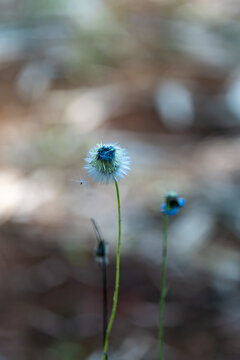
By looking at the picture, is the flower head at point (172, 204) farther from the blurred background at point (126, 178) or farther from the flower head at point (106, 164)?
the blurred background at point (126, 178)

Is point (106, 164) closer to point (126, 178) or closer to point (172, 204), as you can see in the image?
point (172, 204)

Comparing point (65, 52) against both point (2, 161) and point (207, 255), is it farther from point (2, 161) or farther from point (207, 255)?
point (207, 255)

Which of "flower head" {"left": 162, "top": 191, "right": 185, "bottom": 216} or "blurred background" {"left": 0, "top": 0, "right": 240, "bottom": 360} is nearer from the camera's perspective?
"flower head" {"left": 162, "top": 191, "right": 185, "bottom": 216}

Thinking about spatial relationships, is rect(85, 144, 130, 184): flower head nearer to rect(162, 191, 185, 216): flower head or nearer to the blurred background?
rect(162, 191, 185, 216): flower head

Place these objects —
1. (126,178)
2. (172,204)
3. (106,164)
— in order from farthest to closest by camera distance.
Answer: (126,178)
(172,204)
(106,164)

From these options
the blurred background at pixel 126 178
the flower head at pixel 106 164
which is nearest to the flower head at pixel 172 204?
the flower head at pixel 106 164

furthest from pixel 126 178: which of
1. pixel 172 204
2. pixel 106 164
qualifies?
pixel 106 164

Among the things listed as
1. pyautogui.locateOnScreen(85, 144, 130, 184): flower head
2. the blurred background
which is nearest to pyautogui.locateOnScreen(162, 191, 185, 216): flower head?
pyautogui.locateOnScreen(85, 144, 130, 184): flower head
